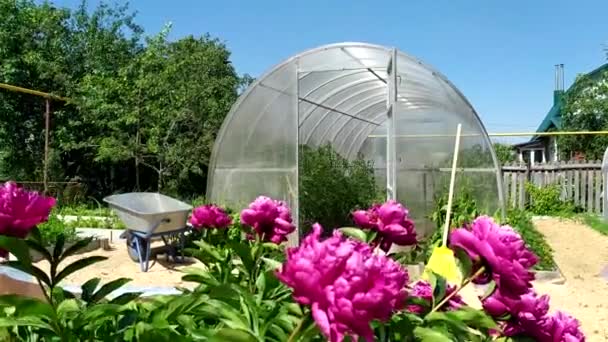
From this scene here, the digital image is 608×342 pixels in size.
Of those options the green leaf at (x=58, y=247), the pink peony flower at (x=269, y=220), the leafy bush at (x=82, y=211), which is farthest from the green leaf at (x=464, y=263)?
the leafy bush at (x=82, y=211)

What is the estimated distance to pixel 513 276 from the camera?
90cm

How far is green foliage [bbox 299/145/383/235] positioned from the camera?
28.3ft

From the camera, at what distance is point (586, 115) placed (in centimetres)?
1834

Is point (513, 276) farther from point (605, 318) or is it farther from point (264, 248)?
point (605, 318)

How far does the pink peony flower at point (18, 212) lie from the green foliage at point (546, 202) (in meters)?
13.5

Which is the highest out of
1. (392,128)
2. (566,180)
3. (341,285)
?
(392,128)

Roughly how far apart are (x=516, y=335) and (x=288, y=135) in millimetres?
6516

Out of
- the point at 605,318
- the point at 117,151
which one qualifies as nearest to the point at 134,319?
the point at 605,318

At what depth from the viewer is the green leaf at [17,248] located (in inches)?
36.4

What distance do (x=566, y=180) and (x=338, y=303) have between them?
1466 centimetres

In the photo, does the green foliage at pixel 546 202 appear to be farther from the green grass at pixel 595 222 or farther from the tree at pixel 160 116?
the tree at pixel 160 116

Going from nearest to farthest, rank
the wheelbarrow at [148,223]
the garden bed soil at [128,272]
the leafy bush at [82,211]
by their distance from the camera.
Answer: the garden bed soil at [128,272]
the wheelbarrow at [148,223]
the leafy bush at [82,211]

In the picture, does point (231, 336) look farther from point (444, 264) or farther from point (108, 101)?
point (108, 101)

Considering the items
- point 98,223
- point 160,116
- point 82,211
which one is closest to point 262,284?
point 98,223
